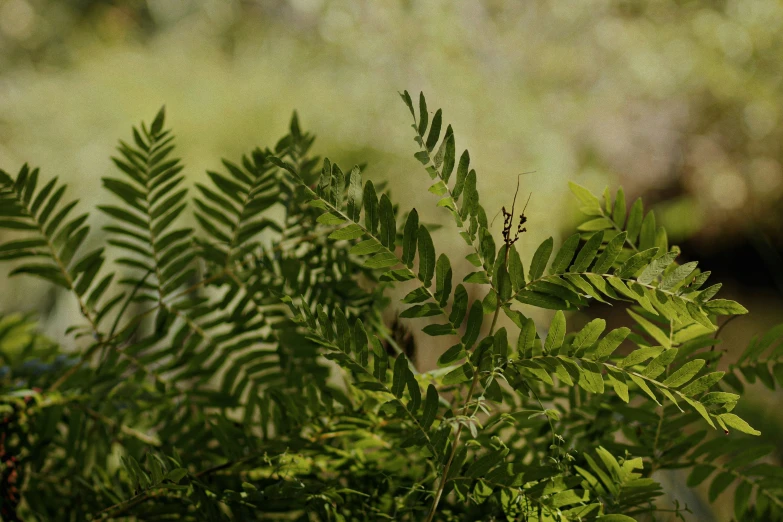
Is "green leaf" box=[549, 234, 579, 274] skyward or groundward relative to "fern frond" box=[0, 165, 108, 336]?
groundward

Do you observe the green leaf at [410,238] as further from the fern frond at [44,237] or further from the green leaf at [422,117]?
the fern frond at [44,237]

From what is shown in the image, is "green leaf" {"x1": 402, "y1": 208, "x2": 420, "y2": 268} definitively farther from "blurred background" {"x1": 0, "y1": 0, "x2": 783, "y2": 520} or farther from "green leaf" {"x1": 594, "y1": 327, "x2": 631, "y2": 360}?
"blurred background" {"x1": 0, "y1": 0, "x2": 783, "y2": 520}

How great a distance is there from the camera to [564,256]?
0.57ft

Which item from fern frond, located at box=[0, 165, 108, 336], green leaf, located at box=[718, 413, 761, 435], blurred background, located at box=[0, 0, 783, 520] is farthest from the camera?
blurred background, located at box=[0, 0, 783, 520]

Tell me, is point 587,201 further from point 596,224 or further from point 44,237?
point 44,237

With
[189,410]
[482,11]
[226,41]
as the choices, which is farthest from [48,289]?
[189,410]

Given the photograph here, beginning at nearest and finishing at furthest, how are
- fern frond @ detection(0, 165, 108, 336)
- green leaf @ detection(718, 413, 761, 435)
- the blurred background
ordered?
green leaf @ detection(718, 413, 761, 435) → fern frond @ detection(0, 165, 108, 336) → the blurred background

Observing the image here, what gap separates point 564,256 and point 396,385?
0.06m

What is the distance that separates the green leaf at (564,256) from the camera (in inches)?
6.7

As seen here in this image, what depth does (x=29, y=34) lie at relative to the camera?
256 centimetres

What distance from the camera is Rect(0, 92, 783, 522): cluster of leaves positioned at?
17cm

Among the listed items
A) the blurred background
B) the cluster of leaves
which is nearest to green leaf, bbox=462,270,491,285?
the cluster of leaves

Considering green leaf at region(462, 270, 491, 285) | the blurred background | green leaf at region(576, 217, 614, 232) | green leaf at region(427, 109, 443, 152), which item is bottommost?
green leaf at region(462, 270, 491, 285)

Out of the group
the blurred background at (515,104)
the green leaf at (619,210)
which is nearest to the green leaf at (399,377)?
the green leaf at (619,210)
